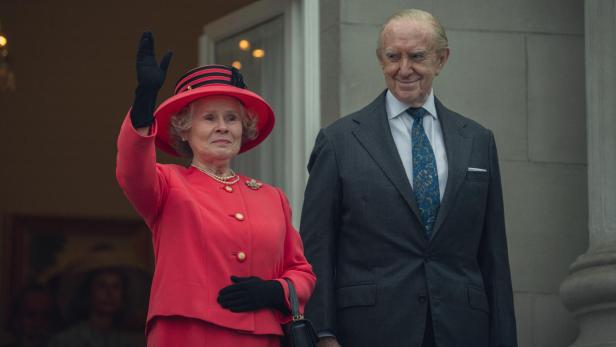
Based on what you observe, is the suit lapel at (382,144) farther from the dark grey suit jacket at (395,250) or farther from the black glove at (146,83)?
the black glove at (146,83)

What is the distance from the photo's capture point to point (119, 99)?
41.6ft

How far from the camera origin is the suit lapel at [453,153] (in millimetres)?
5508

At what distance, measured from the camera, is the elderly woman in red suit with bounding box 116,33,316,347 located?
448 centimetres

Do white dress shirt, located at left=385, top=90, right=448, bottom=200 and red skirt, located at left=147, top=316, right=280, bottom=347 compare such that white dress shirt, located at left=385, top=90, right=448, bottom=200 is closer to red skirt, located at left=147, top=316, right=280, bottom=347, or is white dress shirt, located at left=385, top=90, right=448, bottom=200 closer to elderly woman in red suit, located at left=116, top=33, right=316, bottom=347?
elderly woman in red suit, located at left=116, top=33, right=316, bottom=347

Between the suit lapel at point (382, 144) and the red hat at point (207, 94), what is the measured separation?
0.69 metres

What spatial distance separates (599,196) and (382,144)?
1859 millimetres

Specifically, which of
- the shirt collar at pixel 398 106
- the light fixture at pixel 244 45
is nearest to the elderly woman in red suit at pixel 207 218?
the shirt collar at pixel 398 106

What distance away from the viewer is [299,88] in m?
7.59

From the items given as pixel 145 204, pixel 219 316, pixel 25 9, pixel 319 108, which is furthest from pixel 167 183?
pixel 25 9

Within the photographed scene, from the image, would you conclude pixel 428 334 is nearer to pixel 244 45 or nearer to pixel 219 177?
pixel 219 177

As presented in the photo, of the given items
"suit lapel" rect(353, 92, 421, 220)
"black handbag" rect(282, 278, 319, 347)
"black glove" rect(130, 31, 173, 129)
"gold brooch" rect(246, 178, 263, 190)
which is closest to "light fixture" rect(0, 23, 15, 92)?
"suit lapel" rect(353, 92, 421, 220)

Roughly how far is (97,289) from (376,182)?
7.40m

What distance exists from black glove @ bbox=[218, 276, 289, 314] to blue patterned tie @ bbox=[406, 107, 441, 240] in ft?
3.31

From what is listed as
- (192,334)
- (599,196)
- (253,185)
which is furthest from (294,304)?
(599,196)
